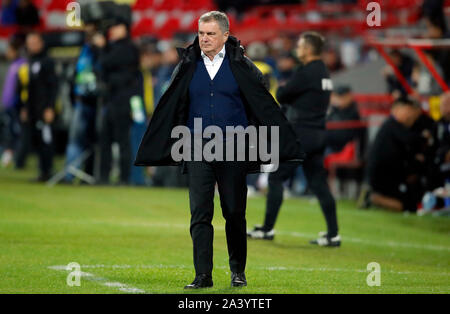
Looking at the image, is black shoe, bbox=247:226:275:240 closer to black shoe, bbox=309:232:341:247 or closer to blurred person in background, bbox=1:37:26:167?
black shoe, bbox=309:232:341:247

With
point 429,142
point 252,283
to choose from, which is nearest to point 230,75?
point 252,283

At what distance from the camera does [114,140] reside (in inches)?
742

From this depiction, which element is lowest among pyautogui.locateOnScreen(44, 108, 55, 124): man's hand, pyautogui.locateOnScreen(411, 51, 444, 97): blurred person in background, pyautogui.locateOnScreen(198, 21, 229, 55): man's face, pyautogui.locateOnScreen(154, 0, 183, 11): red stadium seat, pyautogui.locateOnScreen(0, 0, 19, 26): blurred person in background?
pyautogui.locateOnScreen(44, 108, 55, 124): man's hand

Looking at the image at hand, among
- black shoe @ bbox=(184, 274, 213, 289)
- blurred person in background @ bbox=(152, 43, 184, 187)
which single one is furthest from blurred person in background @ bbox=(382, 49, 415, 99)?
black shoe @ bbox=(184, 274, 213, 289)

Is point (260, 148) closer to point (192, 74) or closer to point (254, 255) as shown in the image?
point (192, 74)

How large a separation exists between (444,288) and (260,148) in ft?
6.61

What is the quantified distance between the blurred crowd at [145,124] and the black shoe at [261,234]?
188 inches

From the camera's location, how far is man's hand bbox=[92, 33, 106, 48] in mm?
18359

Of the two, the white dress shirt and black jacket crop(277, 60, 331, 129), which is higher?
the white dress shirt

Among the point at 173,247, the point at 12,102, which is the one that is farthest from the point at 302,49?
the point at 12,102

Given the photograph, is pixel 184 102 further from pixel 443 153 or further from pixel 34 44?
pixel 34 44

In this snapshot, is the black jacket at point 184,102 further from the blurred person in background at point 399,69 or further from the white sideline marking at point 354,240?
the blurred person in background at point 399,69

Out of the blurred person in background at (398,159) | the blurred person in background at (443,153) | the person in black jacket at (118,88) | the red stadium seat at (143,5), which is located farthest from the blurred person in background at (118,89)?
the red stadium seat at (143,5)

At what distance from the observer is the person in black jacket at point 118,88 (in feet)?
59.4
